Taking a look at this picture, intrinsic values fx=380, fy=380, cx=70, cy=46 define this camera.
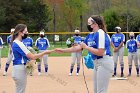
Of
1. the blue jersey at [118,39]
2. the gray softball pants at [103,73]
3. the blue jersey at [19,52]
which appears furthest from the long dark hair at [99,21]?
the blue jersey at [118,39]

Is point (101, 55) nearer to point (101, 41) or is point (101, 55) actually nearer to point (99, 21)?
point (101, 41)

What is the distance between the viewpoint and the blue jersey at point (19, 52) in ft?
25.2

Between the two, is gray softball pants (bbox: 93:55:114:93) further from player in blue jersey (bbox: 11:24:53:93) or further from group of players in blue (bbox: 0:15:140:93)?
player in blue jersey (bbox: 11:24:53:93)

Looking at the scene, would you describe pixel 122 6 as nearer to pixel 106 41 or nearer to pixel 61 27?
pixel 61 27

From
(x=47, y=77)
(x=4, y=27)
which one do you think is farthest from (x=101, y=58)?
(x=4, y=27)

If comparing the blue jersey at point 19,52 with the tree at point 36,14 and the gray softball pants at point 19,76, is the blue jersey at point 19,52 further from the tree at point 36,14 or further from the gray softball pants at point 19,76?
the tree at point 36,14

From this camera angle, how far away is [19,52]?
25.3ft

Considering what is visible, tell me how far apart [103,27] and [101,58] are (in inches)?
23.5

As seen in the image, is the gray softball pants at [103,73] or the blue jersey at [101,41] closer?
the blue jersey at [101,41]

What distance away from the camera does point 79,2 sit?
68.0 metres

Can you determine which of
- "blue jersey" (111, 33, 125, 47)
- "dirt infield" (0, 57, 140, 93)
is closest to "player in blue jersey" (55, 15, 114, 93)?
"dirt infield" (0, 57, 140, 93)

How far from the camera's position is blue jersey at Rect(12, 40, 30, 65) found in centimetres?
767

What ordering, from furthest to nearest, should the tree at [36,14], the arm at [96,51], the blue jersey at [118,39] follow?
1. the tree at [36,14]
2. the blue jersey at [118,39]
3. the arm at [96,51]

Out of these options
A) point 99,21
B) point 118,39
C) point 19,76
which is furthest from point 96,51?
point 118,39
